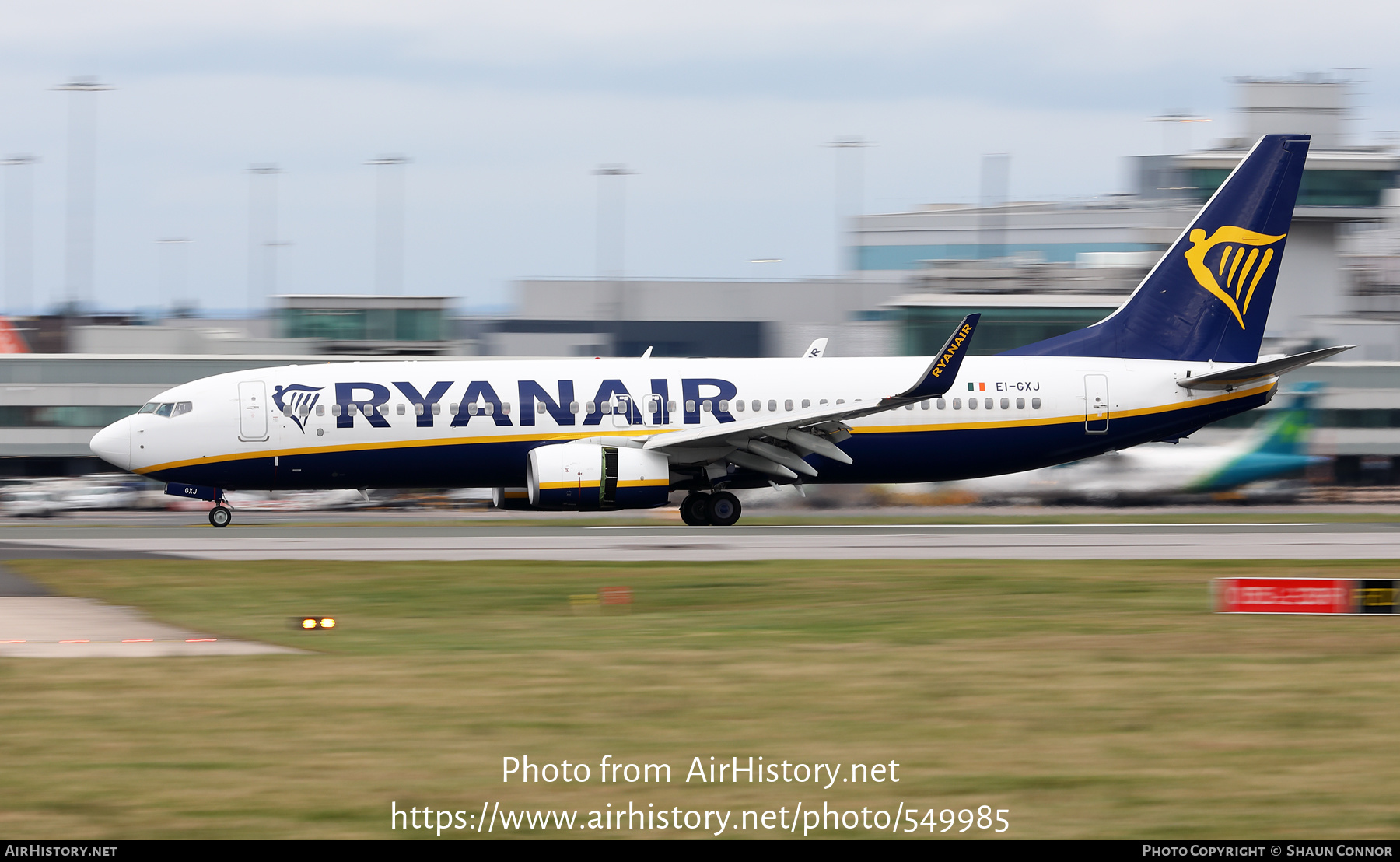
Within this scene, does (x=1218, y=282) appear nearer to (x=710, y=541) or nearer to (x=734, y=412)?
(x=734, y=412)

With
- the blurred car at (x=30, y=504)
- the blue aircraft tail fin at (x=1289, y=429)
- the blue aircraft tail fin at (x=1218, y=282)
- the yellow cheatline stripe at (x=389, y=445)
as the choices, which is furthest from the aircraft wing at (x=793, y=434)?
the blurred car at (x=30, y=504)

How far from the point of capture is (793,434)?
103ft

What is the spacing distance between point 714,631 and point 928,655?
3.02m

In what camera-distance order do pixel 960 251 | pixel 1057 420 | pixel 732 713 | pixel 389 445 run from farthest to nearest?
pixel 960 251 < pixel 1057 420 < pixel 389 445 < pixel 732 713

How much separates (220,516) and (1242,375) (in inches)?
938

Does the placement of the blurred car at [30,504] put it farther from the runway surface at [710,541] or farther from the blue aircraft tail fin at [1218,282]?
the blue aircraft tail fin at [1218,282]

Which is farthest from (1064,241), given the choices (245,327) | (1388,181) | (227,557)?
(227,557)

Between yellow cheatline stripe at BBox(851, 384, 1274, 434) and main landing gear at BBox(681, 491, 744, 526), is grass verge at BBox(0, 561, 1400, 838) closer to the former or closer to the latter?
main landing gear at BBox(681, 491, 744, 526)

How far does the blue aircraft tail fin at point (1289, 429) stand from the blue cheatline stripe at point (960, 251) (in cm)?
5006

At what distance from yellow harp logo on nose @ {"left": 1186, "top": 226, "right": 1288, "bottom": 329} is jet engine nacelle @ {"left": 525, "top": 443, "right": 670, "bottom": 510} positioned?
556 inches

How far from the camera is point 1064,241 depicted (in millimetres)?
108562

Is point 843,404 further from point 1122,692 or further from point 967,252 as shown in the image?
point 967,252

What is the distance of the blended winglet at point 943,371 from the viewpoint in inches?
1163

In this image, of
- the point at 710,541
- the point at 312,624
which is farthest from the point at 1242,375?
the point at 312,624
